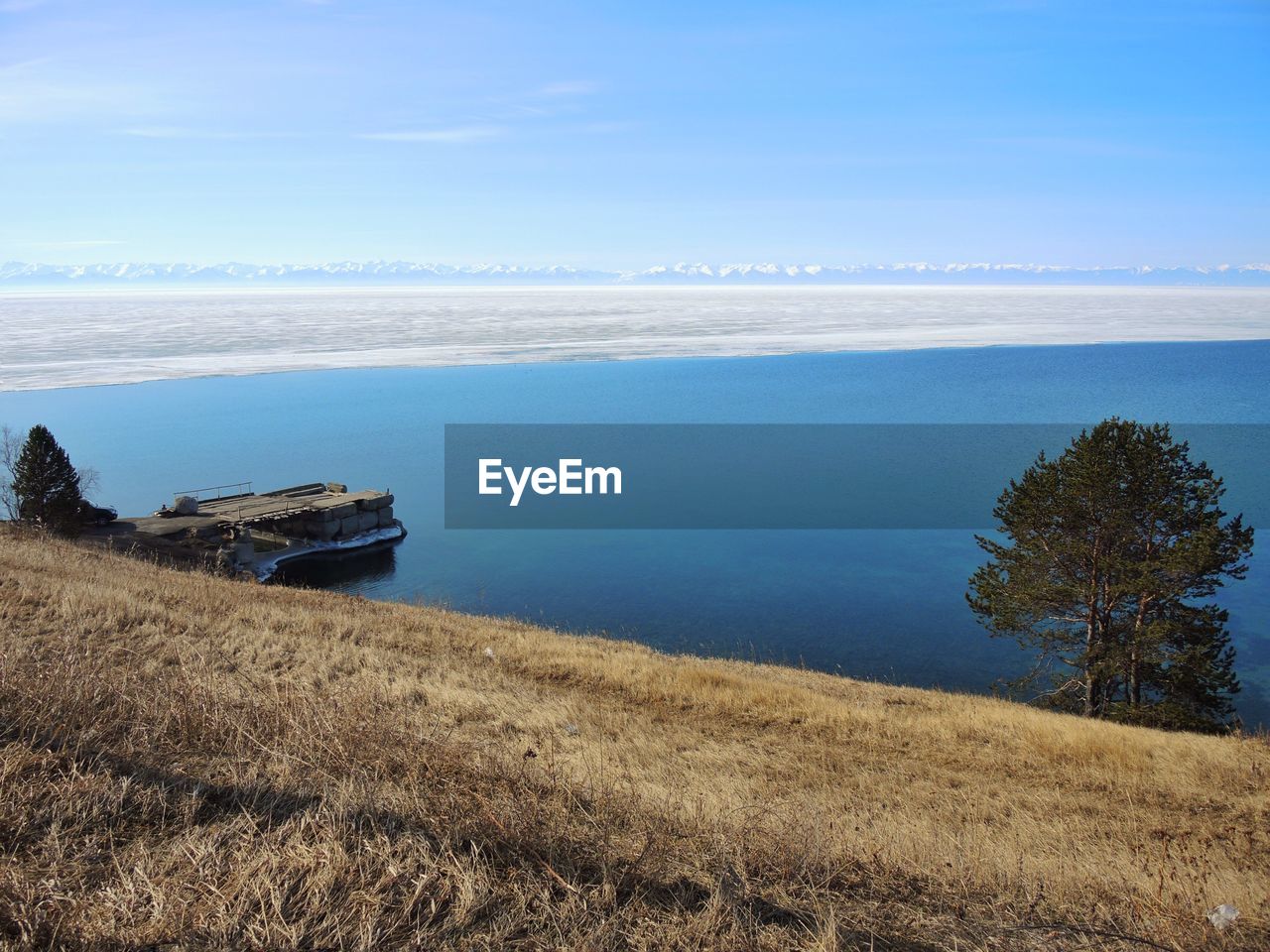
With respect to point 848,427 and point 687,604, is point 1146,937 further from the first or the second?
point 848,427

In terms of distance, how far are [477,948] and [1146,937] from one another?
2.74 metres

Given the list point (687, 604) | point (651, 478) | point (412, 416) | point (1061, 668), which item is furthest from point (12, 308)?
point (1061, 668)

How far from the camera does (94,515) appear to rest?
27.0 metres

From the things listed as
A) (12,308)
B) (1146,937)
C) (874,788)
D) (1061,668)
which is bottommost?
(1061,668)

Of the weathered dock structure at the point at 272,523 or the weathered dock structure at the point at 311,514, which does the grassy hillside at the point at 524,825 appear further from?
the weathered dock structure at the point at 311,514

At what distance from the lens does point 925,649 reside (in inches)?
837

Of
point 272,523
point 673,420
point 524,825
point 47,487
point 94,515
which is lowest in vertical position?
point 272,523

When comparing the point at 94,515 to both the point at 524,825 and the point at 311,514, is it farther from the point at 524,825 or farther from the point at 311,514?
the point at 524,825

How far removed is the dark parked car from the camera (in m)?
26.1

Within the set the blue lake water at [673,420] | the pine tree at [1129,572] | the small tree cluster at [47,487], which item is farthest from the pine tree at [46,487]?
the pine tree at [1129,572]

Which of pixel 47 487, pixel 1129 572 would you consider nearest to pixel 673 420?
pixel 47 487

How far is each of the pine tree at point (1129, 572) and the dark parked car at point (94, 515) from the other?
25.4 m

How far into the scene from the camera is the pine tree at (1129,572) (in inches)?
595

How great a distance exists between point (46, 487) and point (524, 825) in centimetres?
2654
